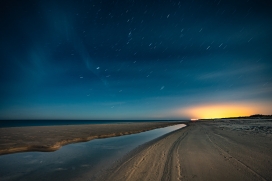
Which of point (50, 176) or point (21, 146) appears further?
point (21, 146)

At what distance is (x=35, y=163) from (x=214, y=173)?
9539mm

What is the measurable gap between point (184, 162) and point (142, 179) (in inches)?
120

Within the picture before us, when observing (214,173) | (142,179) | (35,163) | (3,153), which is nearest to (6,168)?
(35,163)

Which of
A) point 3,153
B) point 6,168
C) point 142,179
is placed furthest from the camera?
point 3,153

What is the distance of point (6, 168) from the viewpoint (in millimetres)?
7746

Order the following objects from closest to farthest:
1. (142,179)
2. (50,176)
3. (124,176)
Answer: (142,179) < (124,176) < (50,176)

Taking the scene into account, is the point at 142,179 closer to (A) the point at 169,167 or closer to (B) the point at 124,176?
(B) the point at 124,176

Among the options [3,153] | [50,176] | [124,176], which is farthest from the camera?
[3,153]

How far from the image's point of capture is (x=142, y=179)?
Answer: 5.94 metres

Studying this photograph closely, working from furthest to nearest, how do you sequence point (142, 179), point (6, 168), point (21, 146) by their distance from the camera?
point (21, 146) → point (6, 168) → point (142, 179)

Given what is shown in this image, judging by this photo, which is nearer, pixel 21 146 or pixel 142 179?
pixel 142 179

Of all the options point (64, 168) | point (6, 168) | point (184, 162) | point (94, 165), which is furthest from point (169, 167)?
point (6, 168)

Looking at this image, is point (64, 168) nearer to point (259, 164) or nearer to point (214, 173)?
point (214, 173)

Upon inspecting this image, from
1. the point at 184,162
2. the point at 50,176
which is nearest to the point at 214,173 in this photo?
the point at 184,162
